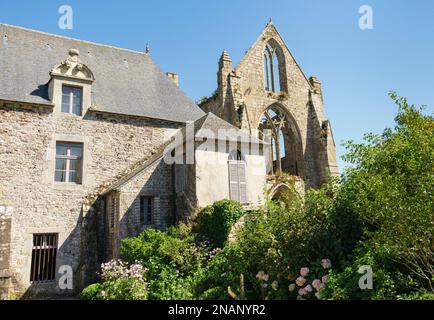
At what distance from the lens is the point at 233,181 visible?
38.9 ft

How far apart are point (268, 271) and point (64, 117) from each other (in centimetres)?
927

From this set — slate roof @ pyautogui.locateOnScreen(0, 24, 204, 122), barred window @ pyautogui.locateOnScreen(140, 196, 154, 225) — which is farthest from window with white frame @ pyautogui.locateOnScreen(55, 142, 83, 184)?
barred window @ pyautogui.locateOnScreen(140, 196, 154, 225)

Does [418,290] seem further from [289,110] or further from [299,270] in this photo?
[289,110]

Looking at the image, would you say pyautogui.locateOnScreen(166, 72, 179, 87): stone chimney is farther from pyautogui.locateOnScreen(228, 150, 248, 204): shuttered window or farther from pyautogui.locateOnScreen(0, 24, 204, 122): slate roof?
pyautogui.locateOnScreen(228, 150, 248, 204): shuttered window

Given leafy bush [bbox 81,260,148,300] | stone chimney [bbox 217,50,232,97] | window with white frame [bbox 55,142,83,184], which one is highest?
stone chimney [bbox 217,50,232,97]

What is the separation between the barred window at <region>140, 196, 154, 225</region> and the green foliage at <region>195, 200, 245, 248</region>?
79.0 inches

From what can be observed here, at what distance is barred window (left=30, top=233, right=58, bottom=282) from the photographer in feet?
36.8

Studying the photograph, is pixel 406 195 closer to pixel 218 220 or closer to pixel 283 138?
pixel 218 220

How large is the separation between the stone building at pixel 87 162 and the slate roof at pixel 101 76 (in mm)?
51

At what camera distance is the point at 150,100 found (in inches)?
588

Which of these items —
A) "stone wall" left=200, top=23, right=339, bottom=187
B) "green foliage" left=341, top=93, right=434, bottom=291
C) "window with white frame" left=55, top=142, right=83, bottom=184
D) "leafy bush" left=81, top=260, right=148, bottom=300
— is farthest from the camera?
"stone wall" left=200, top=23, right=339, bottom=187

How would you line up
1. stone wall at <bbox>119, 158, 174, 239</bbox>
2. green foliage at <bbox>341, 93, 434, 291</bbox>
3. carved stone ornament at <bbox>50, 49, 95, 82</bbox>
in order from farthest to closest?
carved stone ornament at <bbox>50, 49, 95, 82</bbox>
stone wall at <bbox>119, 158, 174, 239</bbox>
green foliage at <bbox>341, 93, 434, 291</bbox>
